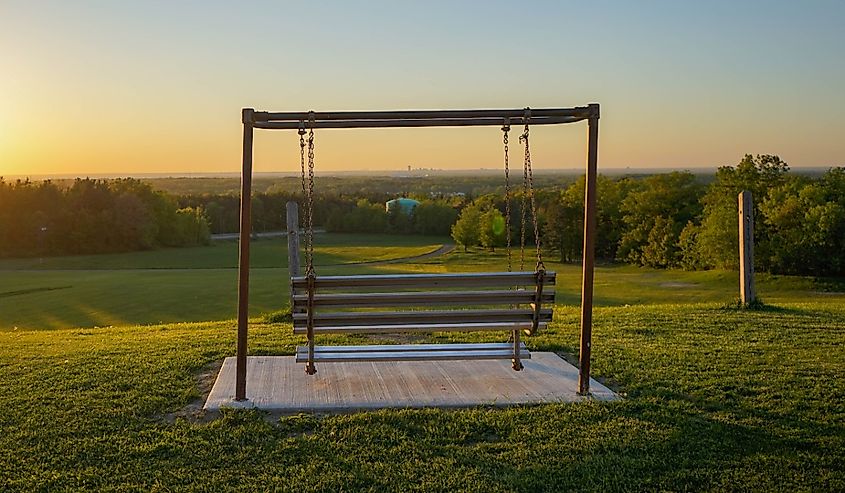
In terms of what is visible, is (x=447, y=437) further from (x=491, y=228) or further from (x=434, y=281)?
(x=491, y=228)

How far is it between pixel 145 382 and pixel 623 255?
49238mm

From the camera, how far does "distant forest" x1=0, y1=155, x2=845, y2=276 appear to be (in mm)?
36188

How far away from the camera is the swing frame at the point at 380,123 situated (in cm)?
517

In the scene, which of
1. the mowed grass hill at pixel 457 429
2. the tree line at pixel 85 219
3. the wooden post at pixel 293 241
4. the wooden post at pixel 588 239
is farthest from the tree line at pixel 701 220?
the wooden post at pixel 588 239

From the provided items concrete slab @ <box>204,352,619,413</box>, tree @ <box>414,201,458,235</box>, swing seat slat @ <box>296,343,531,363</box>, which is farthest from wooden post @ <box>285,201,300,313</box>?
tree @ <box>414,201,458,235</box>

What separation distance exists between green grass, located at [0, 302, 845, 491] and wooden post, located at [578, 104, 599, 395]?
1.32 ft

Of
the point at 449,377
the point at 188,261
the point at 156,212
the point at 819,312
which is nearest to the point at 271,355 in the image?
the point at 449,377

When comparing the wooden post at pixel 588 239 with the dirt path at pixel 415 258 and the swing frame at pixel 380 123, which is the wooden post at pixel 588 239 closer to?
the swing frame at pixel 380 123

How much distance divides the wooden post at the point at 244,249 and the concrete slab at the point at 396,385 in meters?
0.20

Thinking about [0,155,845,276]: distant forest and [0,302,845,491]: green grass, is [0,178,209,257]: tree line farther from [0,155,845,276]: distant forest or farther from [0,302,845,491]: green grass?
[0,302,845,491]: green grass

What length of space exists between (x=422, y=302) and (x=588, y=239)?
51.0 inches

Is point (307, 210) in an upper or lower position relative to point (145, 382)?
upper

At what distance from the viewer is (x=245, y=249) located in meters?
5.25

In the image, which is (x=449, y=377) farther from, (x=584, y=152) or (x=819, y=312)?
(x=819, y=312)
